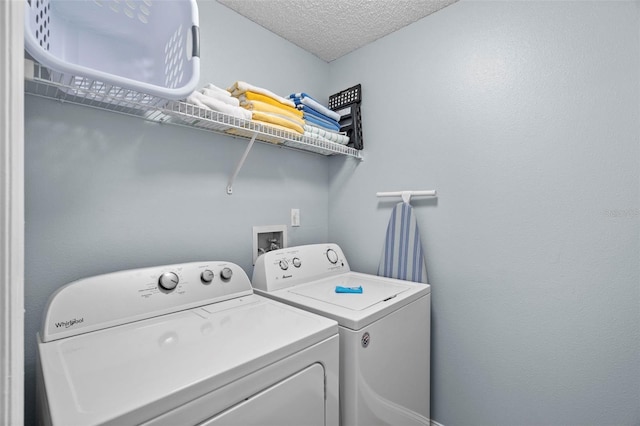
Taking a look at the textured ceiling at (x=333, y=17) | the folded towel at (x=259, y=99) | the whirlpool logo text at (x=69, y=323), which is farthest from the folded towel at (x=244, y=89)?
the whirlpool logo text at (x=69, y=323)

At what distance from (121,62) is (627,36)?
203 centimetres

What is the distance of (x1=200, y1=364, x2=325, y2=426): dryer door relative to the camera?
0.72m

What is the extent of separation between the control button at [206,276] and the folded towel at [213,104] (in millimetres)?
681

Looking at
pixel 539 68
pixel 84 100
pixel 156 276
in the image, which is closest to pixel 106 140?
pixel 84 100

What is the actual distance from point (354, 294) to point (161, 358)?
0.83 meters

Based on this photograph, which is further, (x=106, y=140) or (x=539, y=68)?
(x=539, y=68)

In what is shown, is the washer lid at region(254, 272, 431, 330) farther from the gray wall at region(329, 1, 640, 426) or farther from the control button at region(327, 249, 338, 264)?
the gray wall at region(329, 1, 640, 426)

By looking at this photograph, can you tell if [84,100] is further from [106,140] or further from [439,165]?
[439,165]

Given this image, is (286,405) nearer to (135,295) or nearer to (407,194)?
(135,295)

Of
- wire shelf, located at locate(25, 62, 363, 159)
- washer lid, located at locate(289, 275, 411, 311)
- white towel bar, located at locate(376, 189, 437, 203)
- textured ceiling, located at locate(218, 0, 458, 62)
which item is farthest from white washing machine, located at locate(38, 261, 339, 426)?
textured ceiling, located at locate(218, 0, 458, 62)

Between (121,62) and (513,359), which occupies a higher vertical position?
(121,62)

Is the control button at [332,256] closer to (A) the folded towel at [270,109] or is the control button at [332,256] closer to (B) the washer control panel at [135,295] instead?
(B) the washer control panel at [135,295]

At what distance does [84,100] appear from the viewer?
1.11 m

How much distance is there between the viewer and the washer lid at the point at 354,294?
122 cm
